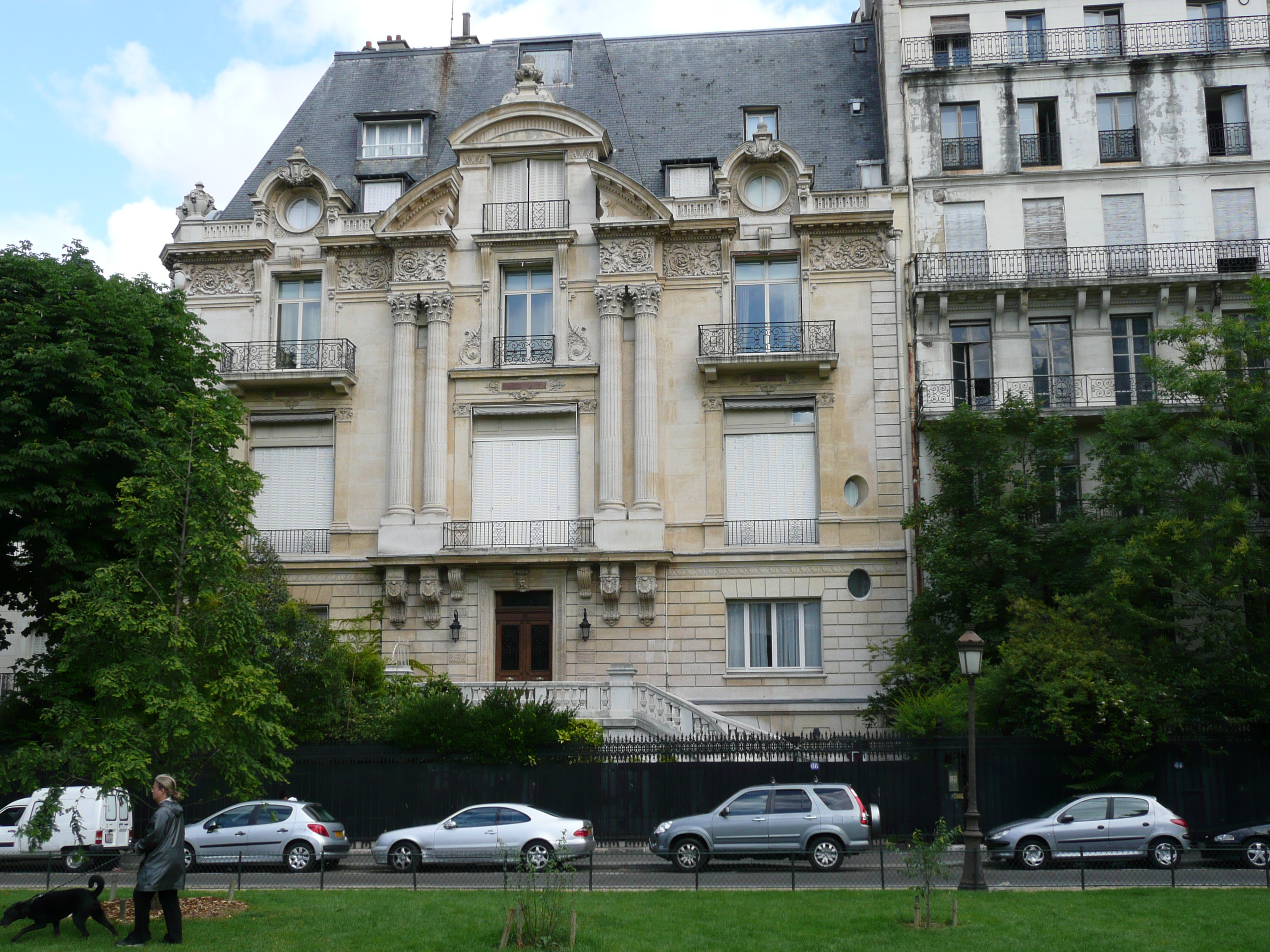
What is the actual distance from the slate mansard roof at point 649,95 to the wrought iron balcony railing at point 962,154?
6.59ft

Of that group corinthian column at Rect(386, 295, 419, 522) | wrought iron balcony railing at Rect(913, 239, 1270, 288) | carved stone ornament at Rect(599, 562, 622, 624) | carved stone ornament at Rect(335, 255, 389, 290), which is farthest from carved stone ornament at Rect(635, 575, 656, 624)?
carved stone ornament at Rect(335, 255, 389, 290)

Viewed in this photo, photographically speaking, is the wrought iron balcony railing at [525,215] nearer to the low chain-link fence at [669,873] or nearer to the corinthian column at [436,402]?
the corinthian column at [436,402]

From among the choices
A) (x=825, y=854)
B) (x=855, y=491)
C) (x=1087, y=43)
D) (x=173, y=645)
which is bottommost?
(x=825, y=854)

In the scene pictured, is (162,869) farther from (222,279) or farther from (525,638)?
(222,279)

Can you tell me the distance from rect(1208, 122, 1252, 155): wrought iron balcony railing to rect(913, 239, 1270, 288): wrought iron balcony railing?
269 cm

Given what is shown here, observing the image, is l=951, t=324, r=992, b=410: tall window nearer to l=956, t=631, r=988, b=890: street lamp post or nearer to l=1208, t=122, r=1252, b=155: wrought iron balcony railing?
l=1208, t=122, r=1252, b=155: wrought iron balcony railing

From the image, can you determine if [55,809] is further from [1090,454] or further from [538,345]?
[1090,454]

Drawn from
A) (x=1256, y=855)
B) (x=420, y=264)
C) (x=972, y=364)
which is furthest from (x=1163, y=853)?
(x=420, y=264)

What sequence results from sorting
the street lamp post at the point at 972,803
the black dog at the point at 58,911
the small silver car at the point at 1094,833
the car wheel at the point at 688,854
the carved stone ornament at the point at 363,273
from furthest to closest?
the carved stone ornament at the point at 363,273, the small silver car at the point at 1094,833, the car wheel at the point at 688,854, the street lamp post at the point at 972,803, the black dog at the point at 58,911

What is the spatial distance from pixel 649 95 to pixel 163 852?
3038 centimetres

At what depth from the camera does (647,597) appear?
33.0m

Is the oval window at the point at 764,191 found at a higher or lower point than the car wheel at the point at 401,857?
higher

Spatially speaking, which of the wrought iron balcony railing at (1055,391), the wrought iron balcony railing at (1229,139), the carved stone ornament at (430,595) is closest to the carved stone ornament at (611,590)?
the carved stone ornament at (430,595)

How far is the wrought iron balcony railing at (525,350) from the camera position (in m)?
35.1
